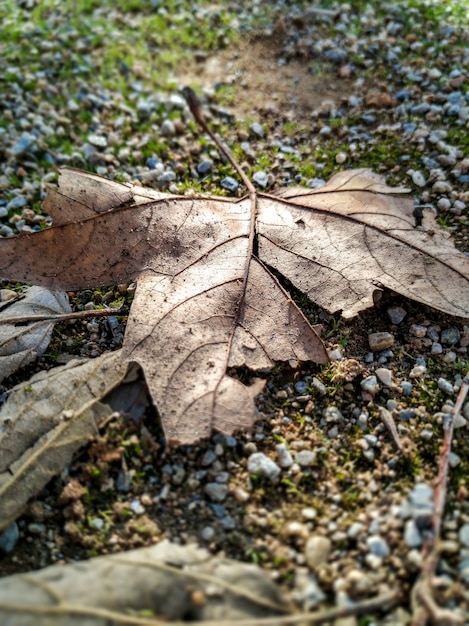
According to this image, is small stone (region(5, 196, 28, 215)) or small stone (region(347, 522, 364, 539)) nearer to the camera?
small stone (region(347, 522, 364, 539))

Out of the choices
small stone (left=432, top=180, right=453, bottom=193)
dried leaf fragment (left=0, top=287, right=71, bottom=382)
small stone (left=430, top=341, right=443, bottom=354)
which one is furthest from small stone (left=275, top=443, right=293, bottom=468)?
small stone (left=432, top=180, right=453, bottom=193)

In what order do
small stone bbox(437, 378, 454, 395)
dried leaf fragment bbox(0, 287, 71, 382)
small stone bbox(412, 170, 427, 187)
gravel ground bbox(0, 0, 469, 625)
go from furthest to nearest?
small stone bbox(412, 170, 427, 187) → dried leaf fragment bbox(0, 287, 71, 382) → small stone bbox(437, 378, 454, 395) → gravel ground bbox(0, 0, 469, 625)

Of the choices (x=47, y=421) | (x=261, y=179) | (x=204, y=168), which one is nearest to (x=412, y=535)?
(x=47, y=421)

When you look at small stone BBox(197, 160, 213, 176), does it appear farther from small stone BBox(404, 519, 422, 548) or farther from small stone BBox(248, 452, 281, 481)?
small stone BBox(404, 519, 422, 548)

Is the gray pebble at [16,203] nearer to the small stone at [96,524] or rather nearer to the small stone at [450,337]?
the small stone at [96,524]

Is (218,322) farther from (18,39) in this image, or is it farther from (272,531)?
(18,39)

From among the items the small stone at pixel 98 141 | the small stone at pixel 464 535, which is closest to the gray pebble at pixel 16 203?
the small stone at pixel 98 141
